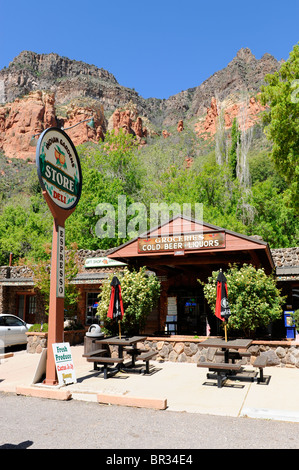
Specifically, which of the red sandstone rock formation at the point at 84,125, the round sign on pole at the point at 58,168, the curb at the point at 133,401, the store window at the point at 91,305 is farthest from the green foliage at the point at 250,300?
the red sandstone rock formation at the point at 84,125

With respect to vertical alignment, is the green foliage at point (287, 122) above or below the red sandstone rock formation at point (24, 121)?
below

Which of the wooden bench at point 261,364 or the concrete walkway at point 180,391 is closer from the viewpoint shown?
the concrete walkway at point 180,391

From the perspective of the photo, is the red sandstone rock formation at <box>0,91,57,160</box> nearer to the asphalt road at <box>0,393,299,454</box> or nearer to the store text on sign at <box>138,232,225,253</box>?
the store text on sign at <box>138,232,225,253</box>

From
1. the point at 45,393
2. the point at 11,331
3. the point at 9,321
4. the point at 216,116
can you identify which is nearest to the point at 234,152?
the point at 9,321

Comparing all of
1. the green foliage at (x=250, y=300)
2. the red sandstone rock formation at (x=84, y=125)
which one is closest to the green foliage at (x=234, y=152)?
the green foliage at (x=250, y=300)

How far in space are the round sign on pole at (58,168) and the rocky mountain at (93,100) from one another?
82521 millimetres

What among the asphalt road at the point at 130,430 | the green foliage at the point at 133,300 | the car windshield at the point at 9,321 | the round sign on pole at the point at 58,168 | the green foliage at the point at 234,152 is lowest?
the asphalt road at the point at 130,430

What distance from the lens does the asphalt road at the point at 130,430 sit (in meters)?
4.39

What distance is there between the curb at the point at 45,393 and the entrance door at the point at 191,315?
9.29 metres

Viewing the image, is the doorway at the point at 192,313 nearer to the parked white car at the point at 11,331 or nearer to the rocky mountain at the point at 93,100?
the parked white car at the point at 11,331

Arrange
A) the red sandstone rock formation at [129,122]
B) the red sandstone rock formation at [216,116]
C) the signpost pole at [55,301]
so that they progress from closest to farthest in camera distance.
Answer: the signpost pole at [55,301], the red sandstone rock formation at [216,116], the red sandstone rock formation at [129,122]


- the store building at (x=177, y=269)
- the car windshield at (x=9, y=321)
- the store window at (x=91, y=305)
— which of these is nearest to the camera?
the store building at (x=177, y=269)

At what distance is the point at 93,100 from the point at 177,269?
10797cm
